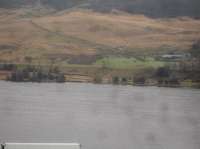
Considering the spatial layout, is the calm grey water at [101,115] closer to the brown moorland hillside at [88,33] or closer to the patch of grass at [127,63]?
the patch of grass at [127,63]

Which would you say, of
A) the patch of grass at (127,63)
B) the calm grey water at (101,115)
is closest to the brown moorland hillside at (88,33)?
the patch of grass at (127,63)

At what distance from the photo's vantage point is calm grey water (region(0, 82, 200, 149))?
5.53 m

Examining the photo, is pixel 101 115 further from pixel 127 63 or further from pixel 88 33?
pixel 88 33

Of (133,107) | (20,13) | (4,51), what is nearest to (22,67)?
(4,51)

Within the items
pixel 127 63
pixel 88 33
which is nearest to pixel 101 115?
pixel 127 63

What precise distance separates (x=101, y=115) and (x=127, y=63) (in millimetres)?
706

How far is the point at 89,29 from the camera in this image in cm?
580

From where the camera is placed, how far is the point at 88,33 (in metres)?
5.78

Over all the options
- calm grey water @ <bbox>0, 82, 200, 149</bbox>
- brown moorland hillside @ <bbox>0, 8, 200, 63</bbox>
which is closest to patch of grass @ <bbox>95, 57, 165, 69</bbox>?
brown moorland hillside @ <bbox>0, 8, 200, 63</bbox>

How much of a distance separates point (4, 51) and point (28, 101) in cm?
66

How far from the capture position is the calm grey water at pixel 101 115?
5527mm

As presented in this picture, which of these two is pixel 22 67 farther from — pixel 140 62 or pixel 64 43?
pixel 140 62

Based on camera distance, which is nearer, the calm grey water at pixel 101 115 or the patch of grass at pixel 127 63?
the calm grey water at pixel 101 115

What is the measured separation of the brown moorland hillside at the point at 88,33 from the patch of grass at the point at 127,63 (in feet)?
0.30
